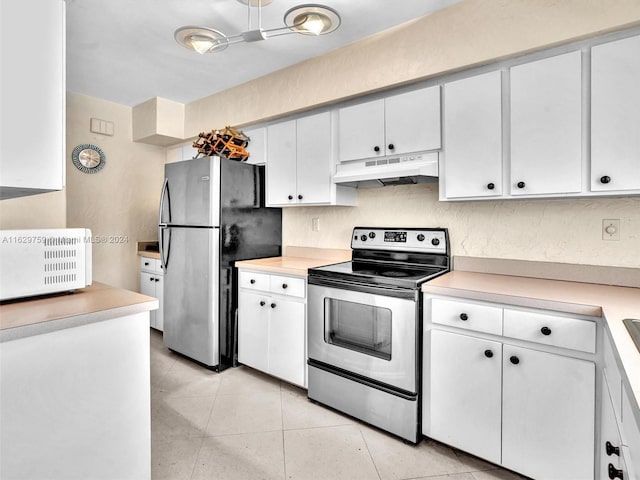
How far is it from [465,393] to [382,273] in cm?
77

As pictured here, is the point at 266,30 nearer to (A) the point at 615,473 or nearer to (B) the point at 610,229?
(B) the point at 610,229

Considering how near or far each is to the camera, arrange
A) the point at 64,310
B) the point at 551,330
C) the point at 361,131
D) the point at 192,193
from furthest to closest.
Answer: the point at 192,193, the point at 361,131, the point at 551,330, the point at 64,310

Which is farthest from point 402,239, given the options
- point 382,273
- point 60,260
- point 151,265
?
point 151,265

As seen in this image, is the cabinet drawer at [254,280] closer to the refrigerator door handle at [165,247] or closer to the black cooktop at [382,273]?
the black cooktop at [382,273]

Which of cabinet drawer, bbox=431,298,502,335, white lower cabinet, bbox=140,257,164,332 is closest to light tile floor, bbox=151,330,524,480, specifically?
cabinet drawer, bbox=431,298,502,335

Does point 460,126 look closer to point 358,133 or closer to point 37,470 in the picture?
point 358,133

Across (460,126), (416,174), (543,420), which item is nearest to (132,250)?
(416,174)

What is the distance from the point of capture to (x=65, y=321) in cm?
119

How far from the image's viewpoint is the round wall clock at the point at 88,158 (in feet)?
11.9

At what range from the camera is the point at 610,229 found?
1880 millimetres

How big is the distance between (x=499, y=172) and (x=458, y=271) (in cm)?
69

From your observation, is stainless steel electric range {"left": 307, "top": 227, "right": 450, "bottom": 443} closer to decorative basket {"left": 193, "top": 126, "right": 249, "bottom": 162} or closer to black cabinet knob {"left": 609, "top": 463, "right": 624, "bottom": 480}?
black cabinet knob {"left": 609, "top": 463, "right": 624, "bottom": 480}

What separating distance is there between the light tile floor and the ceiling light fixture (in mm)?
2211

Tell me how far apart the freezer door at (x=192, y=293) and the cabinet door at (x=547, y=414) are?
2.09 metres
